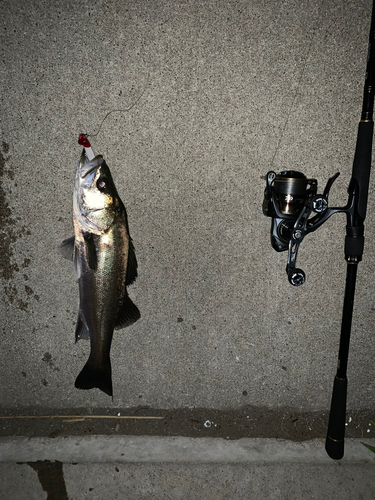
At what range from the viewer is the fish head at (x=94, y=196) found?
64.1 inches

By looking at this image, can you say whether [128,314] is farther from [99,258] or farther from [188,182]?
[188,182]

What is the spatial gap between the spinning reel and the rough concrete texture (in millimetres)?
251

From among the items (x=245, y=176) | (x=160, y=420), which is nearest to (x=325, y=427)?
(x=160, y=420)

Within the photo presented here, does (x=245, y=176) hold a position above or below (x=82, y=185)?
above

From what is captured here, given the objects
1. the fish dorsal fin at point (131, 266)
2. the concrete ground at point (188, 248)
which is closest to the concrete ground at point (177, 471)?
the concrete ground at point (188, 248)

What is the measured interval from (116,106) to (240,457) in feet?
8.63

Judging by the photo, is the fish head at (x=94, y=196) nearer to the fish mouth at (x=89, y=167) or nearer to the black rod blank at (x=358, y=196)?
the fish mouth at (x=89, y=167)

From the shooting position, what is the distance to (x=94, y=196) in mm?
1638

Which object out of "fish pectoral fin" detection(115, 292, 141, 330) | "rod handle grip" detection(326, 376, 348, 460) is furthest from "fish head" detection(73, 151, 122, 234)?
"rod handle grip" detection(326, 376, 348, 460)

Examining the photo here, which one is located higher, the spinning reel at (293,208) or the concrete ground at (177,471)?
the spinning reel at (293,208)

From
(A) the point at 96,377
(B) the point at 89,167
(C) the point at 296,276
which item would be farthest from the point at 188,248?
(A) the point at 96,377

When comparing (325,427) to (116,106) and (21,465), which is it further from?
(116,106)

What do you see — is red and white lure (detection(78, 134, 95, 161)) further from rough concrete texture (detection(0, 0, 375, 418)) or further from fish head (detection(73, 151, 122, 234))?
rough concrete texture (detection(0, 0, 375, 418))

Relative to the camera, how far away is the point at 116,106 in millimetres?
1972
